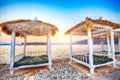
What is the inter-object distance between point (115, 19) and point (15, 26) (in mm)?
5768

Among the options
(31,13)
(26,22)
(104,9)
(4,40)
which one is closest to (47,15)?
(31,13)

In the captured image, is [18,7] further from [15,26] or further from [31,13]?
[15,26]

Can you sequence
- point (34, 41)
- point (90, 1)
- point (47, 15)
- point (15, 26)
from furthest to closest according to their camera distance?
point (34, 41)
point (47, 15)
point (90, 1)
point (15, 26)

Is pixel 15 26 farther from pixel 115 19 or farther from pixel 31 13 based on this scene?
pixel 115 19

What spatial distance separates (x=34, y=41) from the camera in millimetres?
5551

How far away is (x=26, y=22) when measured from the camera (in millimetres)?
2938

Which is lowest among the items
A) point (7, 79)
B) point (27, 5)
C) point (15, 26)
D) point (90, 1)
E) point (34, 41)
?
point (7, 79)

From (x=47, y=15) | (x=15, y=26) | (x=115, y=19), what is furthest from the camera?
(x=115, y=19)

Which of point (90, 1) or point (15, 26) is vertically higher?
point (90, 1)

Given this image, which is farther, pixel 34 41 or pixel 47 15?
pixel 34 41

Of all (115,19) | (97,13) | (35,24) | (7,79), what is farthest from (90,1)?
(7,79)

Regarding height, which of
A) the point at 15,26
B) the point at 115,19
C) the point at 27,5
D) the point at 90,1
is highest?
the point at 90,1

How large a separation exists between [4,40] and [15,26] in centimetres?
221

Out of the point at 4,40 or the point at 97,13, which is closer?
the point at 4,40
